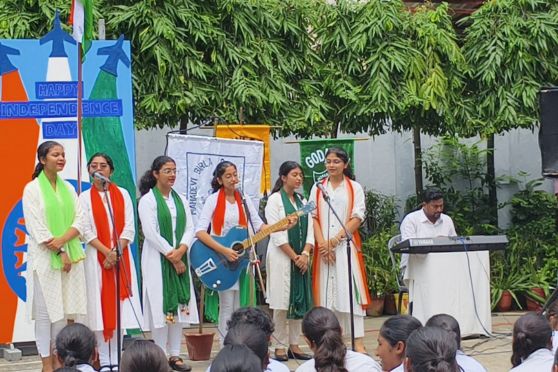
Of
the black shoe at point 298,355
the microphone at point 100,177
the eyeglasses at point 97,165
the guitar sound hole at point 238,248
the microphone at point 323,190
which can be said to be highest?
the eyeglasses at point 97,165

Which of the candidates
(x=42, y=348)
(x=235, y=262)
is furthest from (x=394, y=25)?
(x=42, y=348)

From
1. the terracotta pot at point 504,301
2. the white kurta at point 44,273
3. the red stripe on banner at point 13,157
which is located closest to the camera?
the white kurta at point 44,273

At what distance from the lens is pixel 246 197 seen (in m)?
9.02

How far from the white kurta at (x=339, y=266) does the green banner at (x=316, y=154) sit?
1.12 metres

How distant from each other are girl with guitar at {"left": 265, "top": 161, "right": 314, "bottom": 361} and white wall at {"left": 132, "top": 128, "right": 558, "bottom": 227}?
145 inches

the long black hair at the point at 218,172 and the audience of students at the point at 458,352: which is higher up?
the long black hair at the point at 218,172

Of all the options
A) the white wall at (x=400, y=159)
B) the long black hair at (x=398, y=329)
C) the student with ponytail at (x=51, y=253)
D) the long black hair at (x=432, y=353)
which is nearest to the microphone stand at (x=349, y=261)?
the student with ponytail at (x=51, y=253)

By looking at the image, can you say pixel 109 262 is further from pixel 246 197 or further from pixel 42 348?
pixel 246 197

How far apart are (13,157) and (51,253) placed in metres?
1.44

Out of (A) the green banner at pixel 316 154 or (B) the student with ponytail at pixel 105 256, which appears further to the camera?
(A) the green banner at pixel 316 154

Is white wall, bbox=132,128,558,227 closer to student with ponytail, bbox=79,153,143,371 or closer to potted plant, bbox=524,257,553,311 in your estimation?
potted plant, bbox=524,257,553,311

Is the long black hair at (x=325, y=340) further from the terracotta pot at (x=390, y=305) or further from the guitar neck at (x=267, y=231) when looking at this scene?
the terracotta pot at (x=390, y=305)

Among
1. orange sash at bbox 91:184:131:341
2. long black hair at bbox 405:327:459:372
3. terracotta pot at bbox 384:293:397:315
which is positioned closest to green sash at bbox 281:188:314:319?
orange sash at bbox 91:184:131:341

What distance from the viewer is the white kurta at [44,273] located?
7.57 metres
